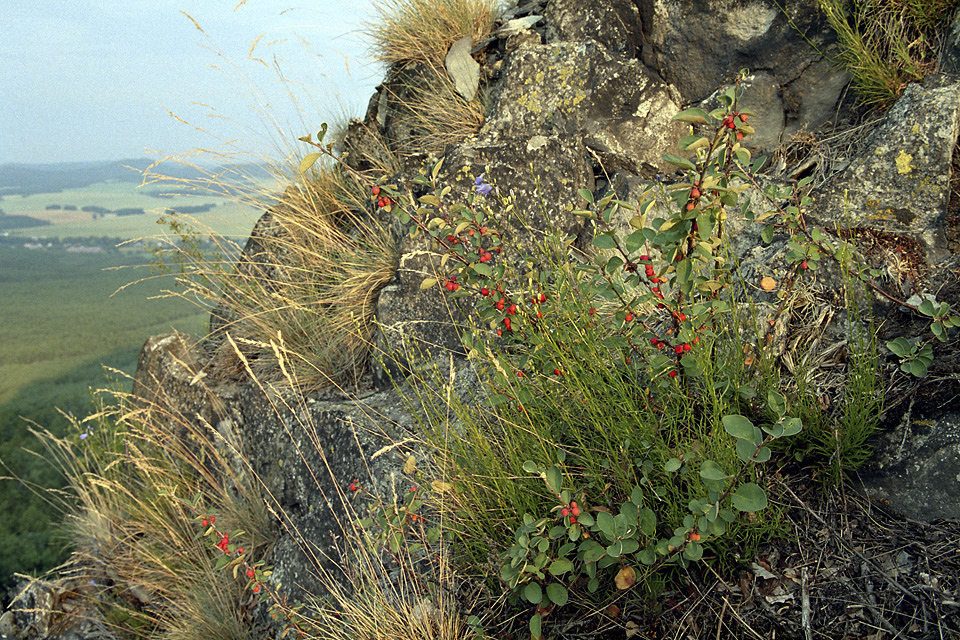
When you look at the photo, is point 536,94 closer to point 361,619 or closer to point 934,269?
point 934,269

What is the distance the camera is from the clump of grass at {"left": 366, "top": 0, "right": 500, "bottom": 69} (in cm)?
457

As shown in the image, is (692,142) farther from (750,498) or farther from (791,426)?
(750,498)

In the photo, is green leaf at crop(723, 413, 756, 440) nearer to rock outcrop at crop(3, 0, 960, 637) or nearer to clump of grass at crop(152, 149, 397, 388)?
rock outcrop at crop(3, 0, 960, 637)

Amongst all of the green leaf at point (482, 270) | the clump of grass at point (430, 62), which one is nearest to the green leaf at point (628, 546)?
the green leaf at point (482, 270)

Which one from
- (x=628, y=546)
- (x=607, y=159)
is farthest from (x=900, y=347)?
(x=607, y=159)

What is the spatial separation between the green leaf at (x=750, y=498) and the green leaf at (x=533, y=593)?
64cm

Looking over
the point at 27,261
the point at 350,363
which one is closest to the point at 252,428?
the point at 350,363

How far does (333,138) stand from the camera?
5527mm

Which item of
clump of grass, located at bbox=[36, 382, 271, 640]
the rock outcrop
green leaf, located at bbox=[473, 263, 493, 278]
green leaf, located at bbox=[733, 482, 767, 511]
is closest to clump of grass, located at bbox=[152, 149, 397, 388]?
the rock outcrop

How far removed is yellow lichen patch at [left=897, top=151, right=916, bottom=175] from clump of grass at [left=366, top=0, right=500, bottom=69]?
3.34 meters

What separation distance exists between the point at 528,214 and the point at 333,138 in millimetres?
3006

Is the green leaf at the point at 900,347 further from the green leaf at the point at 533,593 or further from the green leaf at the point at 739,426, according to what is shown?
the green leaf at the point at 533,593

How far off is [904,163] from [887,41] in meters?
1.01

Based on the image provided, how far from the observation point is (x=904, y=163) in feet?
8.03
